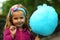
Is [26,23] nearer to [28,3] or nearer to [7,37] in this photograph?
[7,37]

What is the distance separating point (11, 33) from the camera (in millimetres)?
3111

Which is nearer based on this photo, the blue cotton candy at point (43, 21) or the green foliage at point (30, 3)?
the blue cotton candy at point (43, 21)

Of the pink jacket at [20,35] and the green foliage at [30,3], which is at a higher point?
the green foliage at [30,3]

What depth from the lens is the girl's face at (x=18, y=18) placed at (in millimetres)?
3145

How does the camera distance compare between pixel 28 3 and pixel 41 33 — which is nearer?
pixel 41 33

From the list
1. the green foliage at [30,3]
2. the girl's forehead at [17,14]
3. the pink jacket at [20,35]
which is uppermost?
the girl's forehead at [17,14]

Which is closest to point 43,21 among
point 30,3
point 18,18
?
point 18,18

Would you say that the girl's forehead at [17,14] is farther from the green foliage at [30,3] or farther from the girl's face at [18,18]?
the green foliage at [30,3]

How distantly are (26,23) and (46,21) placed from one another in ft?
1.12

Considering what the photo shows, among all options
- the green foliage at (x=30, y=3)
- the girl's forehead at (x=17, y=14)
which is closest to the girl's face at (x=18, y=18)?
the girl's forehead at (x=17, y=14)

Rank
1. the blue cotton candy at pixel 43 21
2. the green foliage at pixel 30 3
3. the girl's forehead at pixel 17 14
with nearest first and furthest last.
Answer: the blue cotton candy at pixel 43 21 < the girl's forehead at pixel 17 14 < the green foliage at pixel 30 3

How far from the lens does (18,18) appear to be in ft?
10.3

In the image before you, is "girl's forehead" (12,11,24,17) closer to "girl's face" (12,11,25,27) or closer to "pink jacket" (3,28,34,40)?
"girl's face" (12,11,25,27)

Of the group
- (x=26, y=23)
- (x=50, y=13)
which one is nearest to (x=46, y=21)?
(x=50, y=13)
